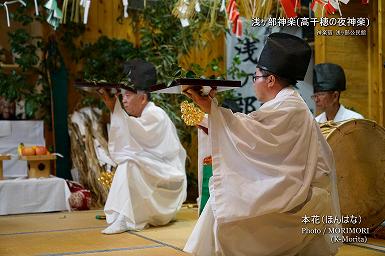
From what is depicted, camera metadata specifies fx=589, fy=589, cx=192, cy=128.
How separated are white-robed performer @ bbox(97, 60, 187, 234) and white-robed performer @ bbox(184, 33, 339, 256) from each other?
1921 mm

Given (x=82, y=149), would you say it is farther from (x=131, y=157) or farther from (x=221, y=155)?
(x=221, y=155)

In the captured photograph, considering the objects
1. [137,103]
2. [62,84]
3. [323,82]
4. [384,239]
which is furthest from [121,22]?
[384,239]

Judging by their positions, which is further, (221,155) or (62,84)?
(62,84)

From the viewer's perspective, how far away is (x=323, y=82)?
5.50 meters

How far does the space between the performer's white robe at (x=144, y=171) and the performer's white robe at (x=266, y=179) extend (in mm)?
1980

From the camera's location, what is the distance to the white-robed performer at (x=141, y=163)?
5.30 m

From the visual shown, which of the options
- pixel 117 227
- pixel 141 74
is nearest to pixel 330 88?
pixel 141 74

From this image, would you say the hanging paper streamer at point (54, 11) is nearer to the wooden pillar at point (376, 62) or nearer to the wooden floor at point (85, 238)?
the wooden floor at point (85, 238)

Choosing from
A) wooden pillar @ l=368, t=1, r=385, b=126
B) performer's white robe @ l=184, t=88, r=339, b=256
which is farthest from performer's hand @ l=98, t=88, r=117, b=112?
wooden pillar @ l=368, t=1, r=385, b=126

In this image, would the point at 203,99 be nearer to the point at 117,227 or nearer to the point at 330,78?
the point at 117,227

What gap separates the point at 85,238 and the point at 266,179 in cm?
213

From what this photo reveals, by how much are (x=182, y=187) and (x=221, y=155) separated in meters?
2.74

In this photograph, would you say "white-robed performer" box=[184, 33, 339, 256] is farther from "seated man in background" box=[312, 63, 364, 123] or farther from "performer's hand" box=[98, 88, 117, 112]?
"seated man in background" box=[312, 63, 364, 123]

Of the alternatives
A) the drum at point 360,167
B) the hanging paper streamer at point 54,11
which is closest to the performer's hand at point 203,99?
the drum at point 360,167
